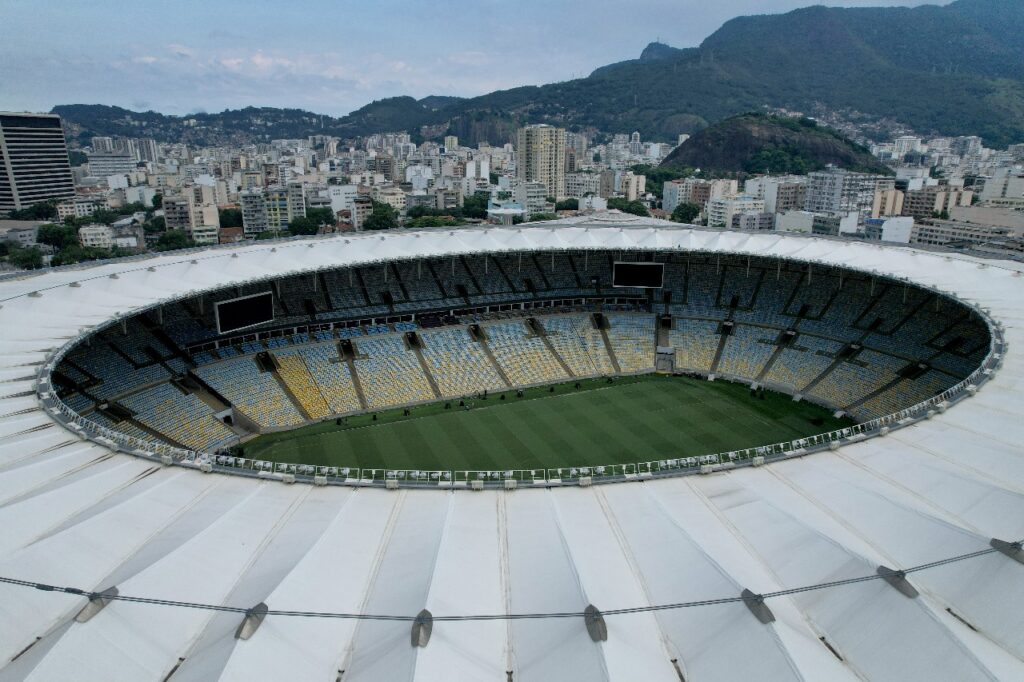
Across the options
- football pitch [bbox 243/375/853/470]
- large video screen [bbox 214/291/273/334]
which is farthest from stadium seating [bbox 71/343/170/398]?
football pitch [bbox 243/375/853/470]

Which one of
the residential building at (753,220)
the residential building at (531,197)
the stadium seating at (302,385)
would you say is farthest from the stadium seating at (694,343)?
the residential building at (531,197)

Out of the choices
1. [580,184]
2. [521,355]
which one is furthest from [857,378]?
[580,184]

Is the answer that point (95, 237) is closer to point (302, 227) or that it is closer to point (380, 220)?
point (302, 227)

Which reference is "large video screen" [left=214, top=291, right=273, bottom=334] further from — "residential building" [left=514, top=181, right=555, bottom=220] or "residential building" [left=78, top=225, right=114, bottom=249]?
"residential building" [left=514, top=181, right=555, bottom=220]

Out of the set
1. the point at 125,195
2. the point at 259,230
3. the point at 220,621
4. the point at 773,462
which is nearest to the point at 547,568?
the point at 220,621

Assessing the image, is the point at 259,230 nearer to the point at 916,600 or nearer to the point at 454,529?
the point at 454,529

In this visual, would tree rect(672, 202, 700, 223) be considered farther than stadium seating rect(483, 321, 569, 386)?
Yes
